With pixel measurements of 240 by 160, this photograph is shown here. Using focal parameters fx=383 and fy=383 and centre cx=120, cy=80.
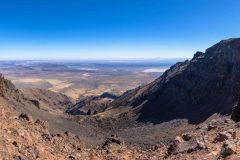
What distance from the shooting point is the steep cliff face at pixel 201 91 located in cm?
5416

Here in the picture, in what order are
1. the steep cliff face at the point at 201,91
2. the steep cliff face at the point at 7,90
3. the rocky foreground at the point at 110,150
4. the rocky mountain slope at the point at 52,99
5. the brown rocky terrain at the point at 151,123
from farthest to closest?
the rocky mountain slope at the point at 52,99, the steep cliff face at the point at 201,91, the steep cliff face at the point at 7,90, the brown rocky terrain at the point at 151,123, the rocky foreground at the point at 110,150

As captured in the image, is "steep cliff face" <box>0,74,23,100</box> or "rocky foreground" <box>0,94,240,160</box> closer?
"rocky foreground" <box>0,94,240,160</box>

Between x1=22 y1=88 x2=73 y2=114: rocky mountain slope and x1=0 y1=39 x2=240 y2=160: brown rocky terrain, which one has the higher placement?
x1=0 y1=39 x2=240 y2=160: brown rocky terrain

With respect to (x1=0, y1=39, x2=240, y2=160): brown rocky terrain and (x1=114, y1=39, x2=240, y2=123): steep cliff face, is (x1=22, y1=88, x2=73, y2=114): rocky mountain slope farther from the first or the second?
(x1=114, y1=39, x2=240, y2=123): steep cliff face

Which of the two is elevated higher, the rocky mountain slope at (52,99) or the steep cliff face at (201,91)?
the steep cliff face at (201,91)

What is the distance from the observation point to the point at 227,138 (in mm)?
18078

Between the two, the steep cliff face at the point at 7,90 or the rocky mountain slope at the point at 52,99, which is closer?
the steep cliff face at the point at 7,90

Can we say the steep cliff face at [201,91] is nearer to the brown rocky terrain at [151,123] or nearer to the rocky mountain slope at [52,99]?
the brown rocky terrain at [151,123]

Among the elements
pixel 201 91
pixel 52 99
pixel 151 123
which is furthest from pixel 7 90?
pixel 52 99

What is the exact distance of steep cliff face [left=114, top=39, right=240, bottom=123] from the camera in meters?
54.2

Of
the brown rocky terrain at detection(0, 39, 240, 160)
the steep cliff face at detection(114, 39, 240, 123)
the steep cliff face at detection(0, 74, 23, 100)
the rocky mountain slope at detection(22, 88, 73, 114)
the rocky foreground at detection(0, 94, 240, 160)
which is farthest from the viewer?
the rocky mountain slope at detection(22, 88, 73, 114)

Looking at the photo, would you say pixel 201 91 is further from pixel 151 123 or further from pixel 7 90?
pixel 7 90

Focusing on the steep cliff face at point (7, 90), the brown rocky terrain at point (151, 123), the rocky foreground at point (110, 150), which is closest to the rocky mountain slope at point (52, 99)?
the brown rocky terrain at point (151, 123)

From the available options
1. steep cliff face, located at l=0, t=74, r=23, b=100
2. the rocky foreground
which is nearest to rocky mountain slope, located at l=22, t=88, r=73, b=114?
steep cliff face, located at l=0, t=74, r=23, b=100
